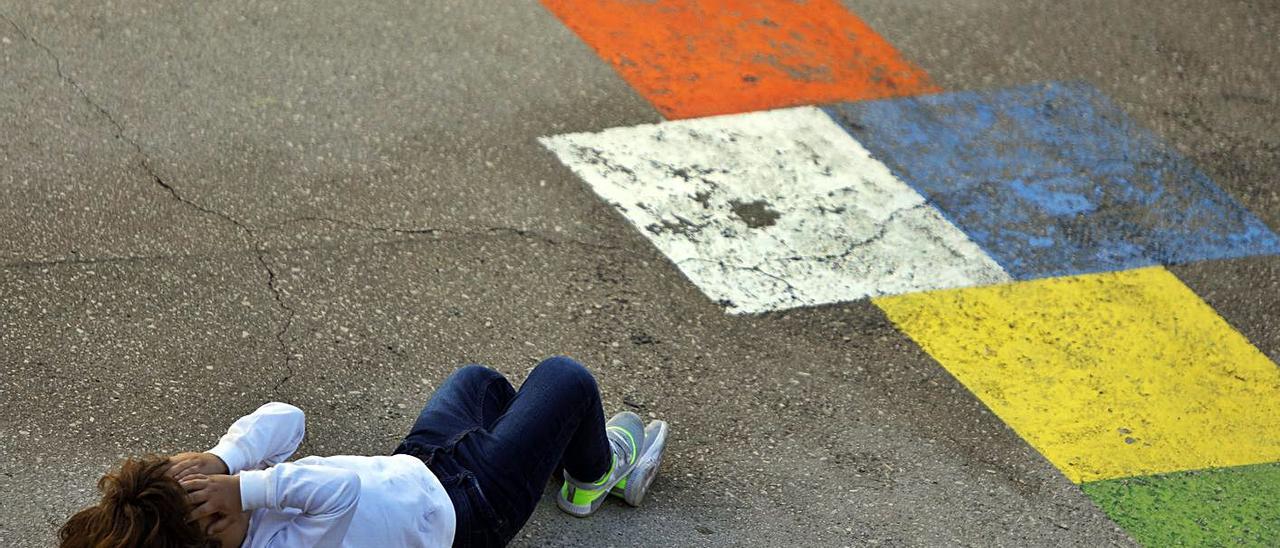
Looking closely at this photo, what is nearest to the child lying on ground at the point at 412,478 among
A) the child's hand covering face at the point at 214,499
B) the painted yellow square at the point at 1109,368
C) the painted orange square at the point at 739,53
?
the child's hand covering face at the point at 214,499

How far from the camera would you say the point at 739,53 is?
22.7 feet

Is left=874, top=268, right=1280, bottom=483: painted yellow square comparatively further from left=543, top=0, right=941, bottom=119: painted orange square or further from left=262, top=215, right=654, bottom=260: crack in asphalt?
left=543, top=0, right=941, bottom=119: painted orange square

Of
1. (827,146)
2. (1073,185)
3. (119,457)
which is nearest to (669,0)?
(827,146)

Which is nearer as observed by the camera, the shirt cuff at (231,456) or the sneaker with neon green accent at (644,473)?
the shirt cuff at (231,456)

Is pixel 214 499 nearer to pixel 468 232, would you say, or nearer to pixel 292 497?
pixel 292 497

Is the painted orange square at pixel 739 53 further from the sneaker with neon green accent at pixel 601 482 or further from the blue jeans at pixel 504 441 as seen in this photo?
the blue jeans at pixel 504 441

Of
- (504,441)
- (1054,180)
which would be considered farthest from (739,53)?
(504,441)

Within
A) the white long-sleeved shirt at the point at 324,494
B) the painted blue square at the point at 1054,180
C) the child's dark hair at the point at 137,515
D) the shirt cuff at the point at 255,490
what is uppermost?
the child's dark hair at the point at 137,515

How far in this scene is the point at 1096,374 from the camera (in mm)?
5145

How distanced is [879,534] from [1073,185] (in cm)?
249

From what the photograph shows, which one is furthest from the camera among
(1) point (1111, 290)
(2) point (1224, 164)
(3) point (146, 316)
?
(2) point (1224, 164)

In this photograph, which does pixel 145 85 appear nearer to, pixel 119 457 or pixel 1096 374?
pixel 119 457

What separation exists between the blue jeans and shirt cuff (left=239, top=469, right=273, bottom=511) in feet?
1.93

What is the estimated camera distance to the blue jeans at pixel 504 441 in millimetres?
3809
